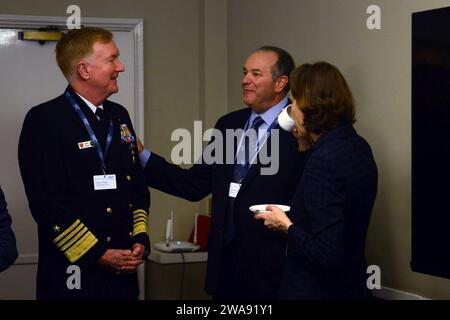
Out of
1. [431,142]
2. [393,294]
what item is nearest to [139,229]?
[393,294]

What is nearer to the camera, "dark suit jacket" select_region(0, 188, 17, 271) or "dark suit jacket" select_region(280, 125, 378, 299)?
"dark suit jacket" select_region(0, 188, 17, 271)

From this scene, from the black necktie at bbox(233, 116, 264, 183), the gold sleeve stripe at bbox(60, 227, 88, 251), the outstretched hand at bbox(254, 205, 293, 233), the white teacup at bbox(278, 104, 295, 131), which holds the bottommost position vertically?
the gold sleeve stripe at bbox(60, 227, 88, 251)

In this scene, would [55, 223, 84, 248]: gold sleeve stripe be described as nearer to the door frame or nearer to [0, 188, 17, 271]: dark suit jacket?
[0, 188, 17, 271]: dark suit jacket

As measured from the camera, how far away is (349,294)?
2.76 meters

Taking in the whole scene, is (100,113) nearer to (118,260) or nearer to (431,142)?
(118,260)

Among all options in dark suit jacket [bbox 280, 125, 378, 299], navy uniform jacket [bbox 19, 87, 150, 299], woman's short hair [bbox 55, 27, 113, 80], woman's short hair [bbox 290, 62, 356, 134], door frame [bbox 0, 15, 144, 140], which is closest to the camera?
dark suit jacket [bbox 280, 125, 378, 299]

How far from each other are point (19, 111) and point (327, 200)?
3154mm

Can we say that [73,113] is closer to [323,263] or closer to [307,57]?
[323,263]

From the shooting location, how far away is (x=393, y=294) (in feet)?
11.7

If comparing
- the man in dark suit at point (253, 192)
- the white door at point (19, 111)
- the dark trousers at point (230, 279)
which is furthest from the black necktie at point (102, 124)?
the white door at point (19, 111)

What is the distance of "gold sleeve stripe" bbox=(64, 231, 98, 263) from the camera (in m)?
3.12

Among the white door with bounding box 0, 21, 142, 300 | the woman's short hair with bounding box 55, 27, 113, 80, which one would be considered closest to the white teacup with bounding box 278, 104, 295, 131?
the woman's short hair with bounding box 55, 27, 113, 80

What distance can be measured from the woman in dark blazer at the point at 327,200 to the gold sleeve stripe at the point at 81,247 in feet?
2.40
